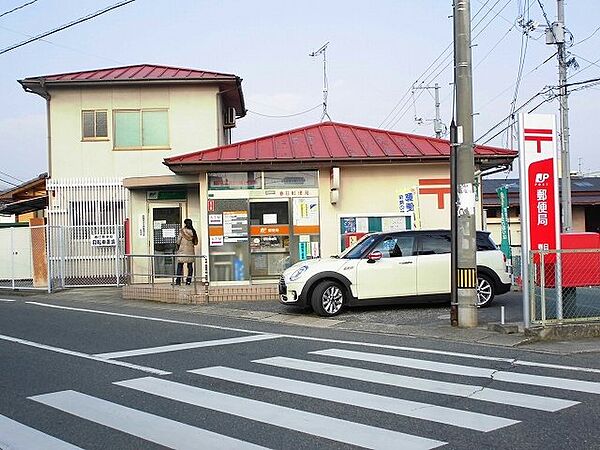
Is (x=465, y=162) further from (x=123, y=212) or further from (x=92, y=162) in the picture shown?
(x=92, y=162)

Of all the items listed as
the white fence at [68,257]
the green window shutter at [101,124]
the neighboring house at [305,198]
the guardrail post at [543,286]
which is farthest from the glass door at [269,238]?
the green window shutter at [101,124]

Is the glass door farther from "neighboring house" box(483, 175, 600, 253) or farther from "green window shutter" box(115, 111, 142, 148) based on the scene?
"neighboring house" box(483, 175, 600, 253)

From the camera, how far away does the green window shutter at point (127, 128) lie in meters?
24.2

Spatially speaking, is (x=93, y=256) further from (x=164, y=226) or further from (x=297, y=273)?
(x=297, y=273)

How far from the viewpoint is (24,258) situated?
75.9ft

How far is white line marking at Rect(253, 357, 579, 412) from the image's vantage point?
696cm

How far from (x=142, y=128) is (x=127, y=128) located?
510 millimetres

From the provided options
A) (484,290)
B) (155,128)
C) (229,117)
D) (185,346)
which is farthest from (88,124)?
(484,290)

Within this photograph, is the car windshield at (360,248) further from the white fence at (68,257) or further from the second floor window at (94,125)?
the second floor window at (94,125)

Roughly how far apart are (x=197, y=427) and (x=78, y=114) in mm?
19909

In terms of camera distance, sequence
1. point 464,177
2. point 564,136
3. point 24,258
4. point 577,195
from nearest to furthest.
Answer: point 464,177, point 24,258, point 564,136, point 577,195

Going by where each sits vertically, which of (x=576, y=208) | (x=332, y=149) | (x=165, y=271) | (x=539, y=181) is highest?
(x=332, y=149)

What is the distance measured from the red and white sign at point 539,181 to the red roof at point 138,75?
14.7m

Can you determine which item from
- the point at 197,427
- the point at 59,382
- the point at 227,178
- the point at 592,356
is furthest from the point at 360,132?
the point at 197,427
